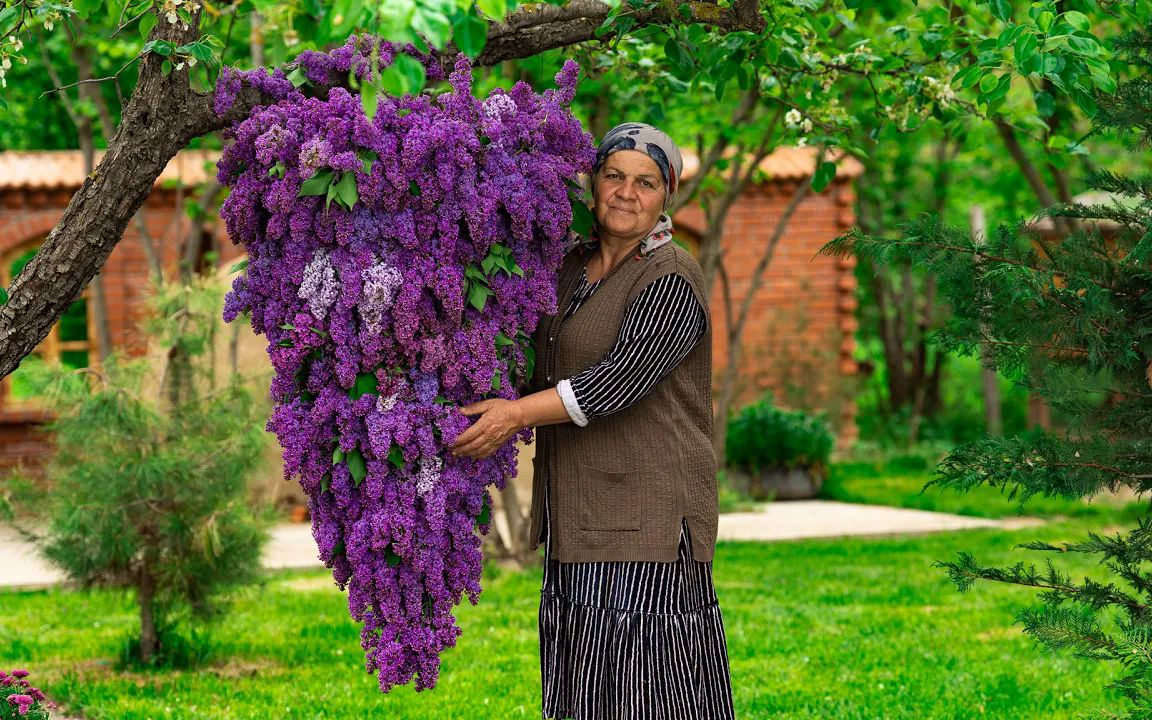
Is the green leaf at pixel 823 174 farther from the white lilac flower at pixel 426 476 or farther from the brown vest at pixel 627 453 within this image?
the white lilac flower at pixel 426 476

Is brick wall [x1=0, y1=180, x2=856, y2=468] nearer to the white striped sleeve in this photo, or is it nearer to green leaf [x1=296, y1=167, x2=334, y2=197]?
the white striped sleeve

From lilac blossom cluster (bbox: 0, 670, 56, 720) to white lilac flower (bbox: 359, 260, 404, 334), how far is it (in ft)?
6.15

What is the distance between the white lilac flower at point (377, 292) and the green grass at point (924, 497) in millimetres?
7138

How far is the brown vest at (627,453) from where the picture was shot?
345cm

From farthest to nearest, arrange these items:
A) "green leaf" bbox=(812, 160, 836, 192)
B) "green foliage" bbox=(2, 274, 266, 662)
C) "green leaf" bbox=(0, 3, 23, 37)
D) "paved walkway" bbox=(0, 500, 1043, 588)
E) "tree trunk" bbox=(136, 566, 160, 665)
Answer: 1. "paved walkway" bbox=(0, 500, 1043, 588)
2. "tree trunk" bbox=(136, 566, 160, 665)
3. "green foliage" bbox=(2, 274, 266, 662)
4. "green leaf" bbox=(812, 160, 836, 192)
5. "green leaf" bbox=(0, 3, 23, 37)

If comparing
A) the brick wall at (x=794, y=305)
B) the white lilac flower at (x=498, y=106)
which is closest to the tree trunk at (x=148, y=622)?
the white lilac flower at (x=498, y=106)

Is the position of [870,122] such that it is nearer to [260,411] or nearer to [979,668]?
[979,668]

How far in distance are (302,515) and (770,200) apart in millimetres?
5972

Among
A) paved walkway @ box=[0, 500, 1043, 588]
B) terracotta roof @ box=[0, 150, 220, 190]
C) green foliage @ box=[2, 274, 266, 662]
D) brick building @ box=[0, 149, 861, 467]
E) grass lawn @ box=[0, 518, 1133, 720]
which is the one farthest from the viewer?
brick building @ box=[0, 149, 861, 467]

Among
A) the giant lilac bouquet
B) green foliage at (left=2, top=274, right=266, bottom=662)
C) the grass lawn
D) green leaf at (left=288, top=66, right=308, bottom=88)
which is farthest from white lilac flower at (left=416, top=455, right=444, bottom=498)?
green foliage at (left=2, top=274, right=266, bottom=662)

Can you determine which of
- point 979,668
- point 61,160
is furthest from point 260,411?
point 61,160

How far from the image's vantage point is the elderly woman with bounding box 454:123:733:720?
11.3 feet

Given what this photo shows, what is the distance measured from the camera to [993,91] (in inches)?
139

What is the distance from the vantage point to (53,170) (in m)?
12.4
